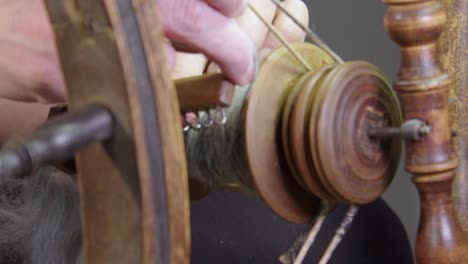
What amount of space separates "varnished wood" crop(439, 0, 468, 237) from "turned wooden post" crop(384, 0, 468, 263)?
12 centimetres

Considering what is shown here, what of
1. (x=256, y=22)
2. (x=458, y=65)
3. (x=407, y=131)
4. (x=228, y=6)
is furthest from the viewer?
(x=256, y=22)

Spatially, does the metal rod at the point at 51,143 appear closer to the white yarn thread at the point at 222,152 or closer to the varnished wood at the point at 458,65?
the white yarn thread at the point at 222,152

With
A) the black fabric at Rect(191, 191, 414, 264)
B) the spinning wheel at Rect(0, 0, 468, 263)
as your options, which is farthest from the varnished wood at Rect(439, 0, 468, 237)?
the black fabric at Rect(191, 191, 414, 264)

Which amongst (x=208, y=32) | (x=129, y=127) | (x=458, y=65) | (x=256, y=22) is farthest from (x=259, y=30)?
(x=129, y=127)

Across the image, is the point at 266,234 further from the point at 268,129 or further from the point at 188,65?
the point at 268,129

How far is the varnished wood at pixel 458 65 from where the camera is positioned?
2.29 ft

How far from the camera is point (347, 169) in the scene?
1.80 feet

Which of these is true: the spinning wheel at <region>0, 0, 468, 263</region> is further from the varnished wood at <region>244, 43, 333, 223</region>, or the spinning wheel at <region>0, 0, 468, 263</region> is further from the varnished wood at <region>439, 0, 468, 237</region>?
the varnished wood at <region>439, 0, 468, 237</region>

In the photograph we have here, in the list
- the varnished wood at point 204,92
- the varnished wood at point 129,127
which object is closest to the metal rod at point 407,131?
the varnished wood at point 204,92

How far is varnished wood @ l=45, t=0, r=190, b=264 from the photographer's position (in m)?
0.35

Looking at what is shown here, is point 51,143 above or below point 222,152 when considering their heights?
above

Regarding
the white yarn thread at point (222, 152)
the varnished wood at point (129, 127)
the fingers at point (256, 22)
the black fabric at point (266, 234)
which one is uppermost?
the varnished wood at point (129, 127)

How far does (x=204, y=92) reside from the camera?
53 cm

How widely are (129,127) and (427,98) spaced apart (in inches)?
11.7
